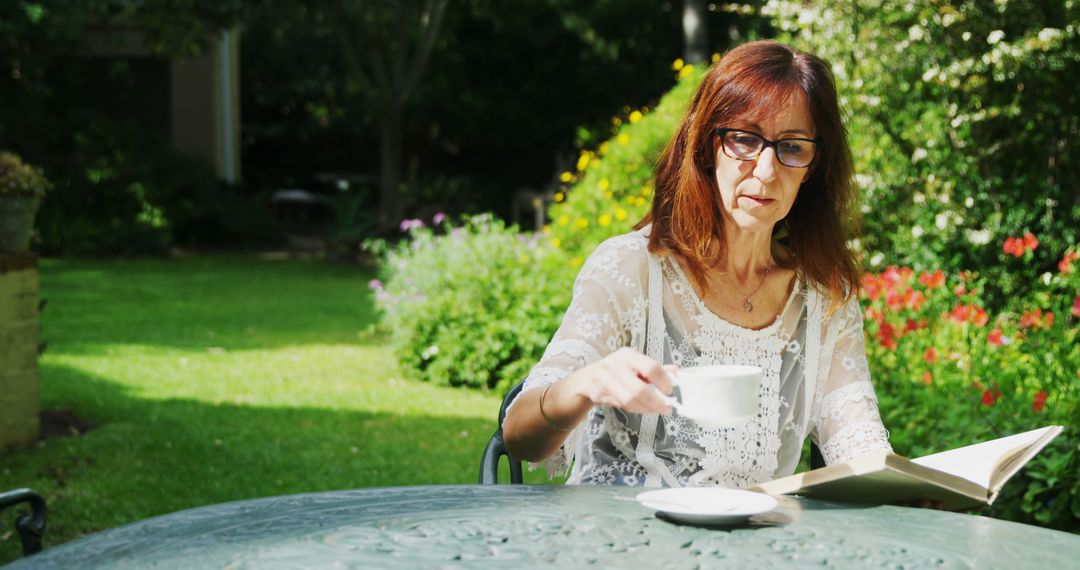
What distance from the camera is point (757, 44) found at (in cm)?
221

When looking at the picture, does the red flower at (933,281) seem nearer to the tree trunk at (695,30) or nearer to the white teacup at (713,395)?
the white teacup at (713,395)

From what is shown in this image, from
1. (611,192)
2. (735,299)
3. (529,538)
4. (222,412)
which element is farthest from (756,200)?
(611,192)

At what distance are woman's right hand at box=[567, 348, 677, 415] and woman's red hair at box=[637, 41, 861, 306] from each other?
2.11 ft

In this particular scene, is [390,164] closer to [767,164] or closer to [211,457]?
[211,457]

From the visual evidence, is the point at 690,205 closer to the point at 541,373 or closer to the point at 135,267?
the point at 541,373

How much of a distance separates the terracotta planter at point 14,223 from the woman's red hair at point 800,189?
4145 mm

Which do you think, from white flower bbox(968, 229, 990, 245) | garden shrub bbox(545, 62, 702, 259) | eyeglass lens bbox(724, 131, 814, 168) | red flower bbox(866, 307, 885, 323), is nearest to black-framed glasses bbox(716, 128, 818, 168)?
eyeglass lens bbox(724, 131, 814, 168)

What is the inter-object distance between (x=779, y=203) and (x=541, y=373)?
1.83ft

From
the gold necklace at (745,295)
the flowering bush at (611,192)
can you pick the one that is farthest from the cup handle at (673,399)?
the flowering bush at (611,192)

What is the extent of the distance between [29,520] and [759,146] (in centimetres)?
136

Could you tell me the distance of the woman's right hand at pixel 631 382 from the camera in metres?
1.52

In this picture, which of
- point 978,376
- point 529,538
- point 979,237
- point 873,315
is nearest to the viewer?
point 529,538

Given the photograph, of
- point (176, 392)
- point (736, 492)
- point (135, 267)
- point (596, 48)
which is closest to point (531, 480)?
point (176, 392)

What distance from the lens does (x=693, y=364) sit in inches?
86.5
